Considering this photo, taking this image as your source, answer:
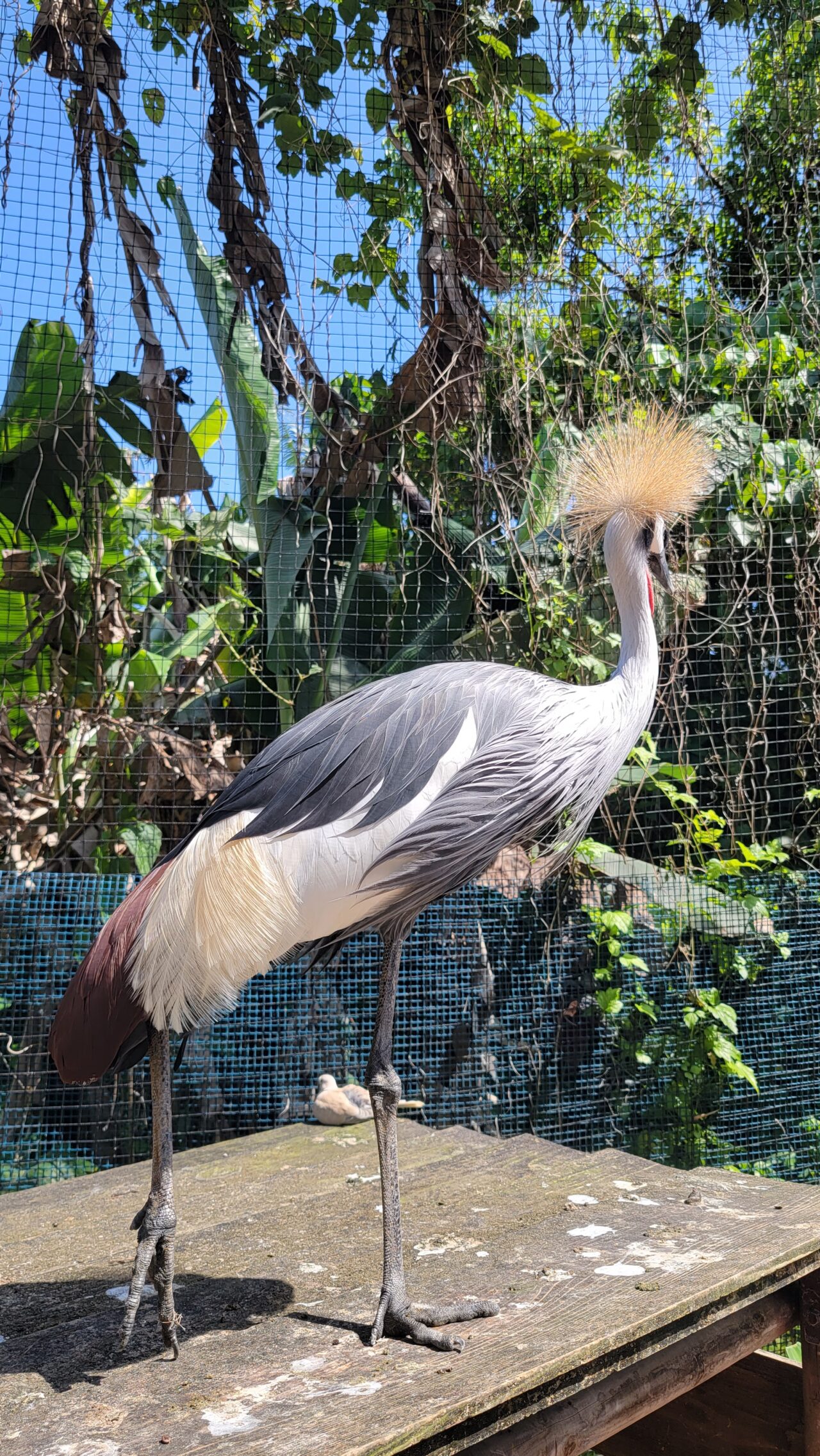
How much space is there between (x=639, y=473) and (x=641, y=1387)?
1719mm

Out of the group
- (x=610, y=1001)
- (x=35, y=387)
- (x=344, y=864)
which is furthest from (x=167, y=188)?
(x=610, y=1001)

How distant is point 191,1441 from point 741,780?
3.36 meters

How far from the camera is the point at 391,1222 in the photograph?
1.71m

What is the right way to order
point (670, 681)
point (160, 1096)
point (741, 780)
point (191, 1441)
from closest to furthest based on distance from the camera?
point (191, 1441) < point (160, 1096) < point (670, 681) < point (741, 780)

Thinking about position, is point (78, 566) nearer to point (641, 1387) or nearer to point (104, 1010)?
point (104, 1010)

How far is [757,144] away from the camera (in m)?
4.39

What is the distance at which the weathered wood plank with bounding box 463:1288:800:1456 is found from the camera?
1.65m

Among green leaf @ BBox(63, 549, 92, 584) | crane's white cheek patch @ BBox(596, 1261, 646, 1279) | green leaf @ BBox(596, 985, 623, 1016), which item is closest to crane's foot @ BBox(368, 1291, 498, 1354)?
crane's white cheek patch @ BBox(596, 1261, 646, 1279)

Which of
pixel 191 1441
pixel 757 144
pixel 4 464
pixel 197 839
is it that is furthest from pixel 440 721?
pixel 757 144

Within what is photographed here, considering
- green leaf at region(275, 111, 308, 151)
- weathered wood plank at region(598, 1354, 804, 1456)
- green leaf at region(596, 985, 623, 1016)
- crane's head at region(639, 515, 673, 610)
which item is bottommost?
weathered wood plank at region(598, 1354, 804, 1456)

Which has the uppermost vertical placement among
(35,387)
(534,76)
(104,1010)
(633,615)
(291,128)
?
(534,76)

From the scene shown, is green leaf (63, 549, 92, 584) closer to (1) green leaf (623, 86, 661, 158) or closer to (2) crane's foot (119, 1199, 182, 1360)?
(1) green leaf (623, 86, 661, 158)

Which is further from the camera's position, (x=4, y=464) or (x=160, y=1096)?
(x=4, y=464)

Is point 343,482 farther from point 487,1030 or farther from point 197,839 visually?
point 197,839
